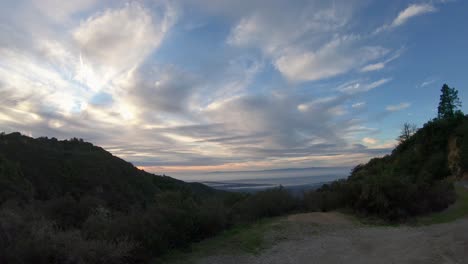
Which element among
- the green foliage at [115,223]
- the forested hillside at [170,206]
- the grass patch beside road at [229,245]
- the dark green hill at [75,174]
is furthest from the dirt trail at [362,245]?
the dark green hill at [75,174]

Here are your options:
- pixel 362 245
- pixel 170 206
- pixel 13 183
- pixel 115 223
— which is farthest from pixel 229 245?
pixel 13 183

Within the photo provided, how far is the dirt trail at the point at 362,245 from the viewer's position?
8656mm

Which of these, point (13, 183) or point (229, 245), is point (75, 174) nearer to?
point (13, 183)

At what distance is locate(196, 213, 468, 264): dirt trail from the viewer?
28.4ft

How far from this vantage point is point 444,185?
677 inches

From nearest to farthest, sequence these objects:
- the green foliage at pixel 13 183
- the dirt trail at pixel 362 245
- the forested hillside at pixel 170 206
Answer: the forested hillside at pixel 170 206 → the dirt trail at pixel 362 245 → the green foliage at pixel 13 183

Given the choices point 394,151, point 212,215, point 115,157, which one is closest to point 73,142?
Result: point 115,157

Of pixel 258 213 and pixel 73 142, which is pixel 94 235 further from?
pixel 73 142

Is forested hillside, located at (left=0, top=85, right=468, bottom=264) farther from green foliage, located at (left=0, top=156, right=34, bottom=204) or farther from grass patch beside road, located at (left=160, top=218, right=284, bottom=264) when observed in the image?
grass patch beside road, located at (left=160, top=218, right=284, bottom=264)

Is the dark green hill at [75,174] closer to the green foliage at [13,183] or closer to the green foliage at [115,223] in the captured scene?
the green foliage at [13,183]

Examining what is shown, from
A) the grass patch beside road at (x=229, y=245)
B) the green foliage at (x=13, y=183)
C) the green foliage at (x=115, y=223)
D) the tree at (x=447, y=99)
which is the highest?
the tree at (x=447, y=99)

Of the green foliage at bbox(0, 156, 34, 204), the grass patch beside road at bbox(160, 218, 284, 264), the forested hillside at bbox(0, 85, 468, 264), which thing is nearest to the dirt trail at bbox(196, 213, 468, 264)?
the grass patch beside road at bbox(160, 218, 284, 264)

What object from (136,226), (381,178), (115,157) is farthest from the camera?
(115,157)

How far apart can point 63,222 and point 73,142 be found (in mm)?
55586
